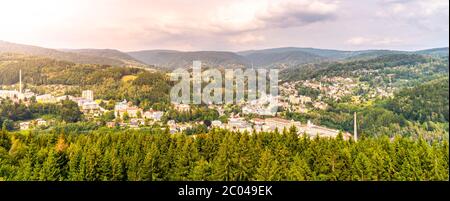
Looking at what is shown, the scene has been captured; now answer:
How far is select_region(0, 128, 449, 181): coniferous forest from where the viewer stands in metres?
4.32

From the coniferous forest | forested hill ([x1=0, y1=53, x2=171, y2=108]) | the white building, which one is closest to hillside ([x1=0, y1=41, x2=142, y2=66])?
forested hill ([x1=0, y1=53, x2=171, y2=108])

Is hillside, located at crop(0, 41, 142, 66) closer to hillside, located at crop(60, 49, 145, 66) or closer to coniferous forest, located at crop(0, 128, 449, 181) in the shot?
hillside, located at crop(60, 49, 145, 66)

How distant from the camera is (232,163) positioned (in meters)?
4.46

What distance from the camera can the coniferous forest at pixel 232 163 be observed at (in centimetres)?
432

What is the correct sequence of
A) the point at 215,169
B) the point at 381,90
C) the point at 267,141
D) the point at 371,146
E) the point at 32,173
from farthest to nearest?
the point at 381,90, the point at 267,141, the point at 371,146, the point at 32,173, the point at 215,169

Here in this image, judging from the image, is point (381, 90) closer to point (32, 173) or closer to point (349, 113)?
point (349, 113)

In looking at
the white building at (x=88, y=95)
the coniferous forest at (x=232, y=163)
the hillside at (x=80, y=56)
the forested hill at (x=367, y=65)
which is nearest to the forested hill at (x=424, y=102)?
the forested hill at (x=367, y=65)

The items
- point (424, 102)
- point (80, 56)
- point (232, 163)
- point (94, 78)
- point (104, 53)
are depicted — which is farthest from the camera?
point (80, 56)

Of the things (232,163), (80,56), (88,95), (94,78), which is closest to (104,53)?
(94,78)

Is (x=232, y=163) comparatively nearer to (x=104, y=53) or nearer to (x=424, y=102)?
(x=424, y=102)

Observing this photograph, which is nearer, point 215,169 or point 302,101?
point 215,169

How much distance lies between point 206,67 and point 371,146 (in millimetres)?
6356
